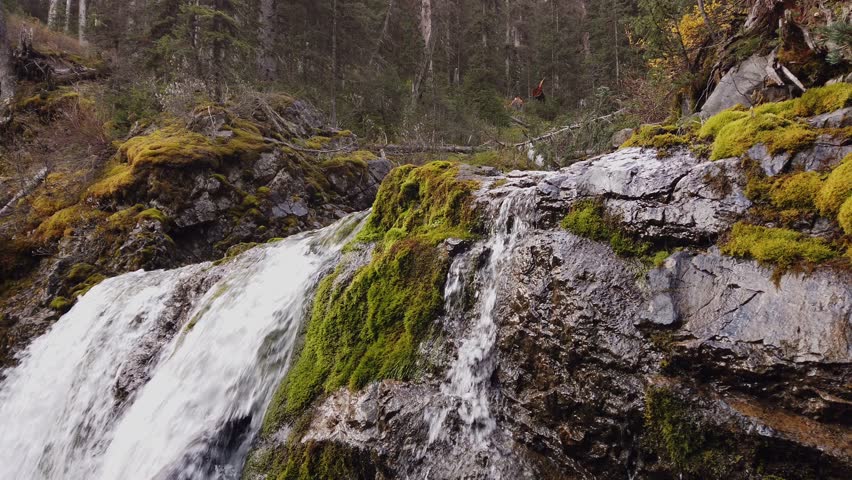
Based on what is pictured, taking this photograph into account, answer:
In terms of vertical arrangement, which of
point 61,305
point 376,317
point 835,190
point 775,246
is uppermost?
point 835,190

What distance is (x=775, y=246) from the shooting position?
280 cm

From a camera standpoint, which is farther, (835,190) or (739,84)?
(739,84)

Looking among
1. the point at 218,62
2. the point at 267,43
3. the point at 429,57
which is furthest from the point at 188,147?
the point at 429,57

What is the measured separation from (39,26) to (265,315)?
924 inches

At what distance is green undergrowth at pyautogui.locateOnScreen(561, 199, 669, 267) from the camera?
11.0ft

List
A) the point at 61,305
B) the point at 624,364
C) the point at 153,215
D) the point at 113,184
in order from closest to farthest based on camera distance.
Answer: the point at 624,364
the point at 61,305
the point at 153,215
the point at 113,184

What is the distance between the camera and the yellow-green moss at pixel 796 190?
9.32 feet

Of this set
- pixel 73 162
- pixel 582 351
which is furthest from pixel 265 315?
pixel 73 162

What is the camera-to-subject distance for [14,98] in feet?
46.3

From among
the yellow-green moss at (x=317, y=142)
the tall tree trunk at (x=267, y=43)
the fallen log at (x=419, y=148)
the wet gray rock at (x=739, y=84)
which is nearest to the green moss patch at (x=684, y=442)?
the wet gray rock at (x=739, y=84)

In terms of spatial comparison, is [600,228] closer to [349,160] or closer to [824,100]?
[824,100]

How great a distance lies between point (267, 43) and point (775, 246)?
2168 centimetres

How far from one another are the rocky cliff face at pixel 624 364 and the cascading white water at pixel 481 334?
0.06 ft

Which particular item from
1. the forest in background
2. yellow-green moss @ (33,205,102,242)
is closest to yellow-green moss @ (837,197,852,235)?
the forest in background
